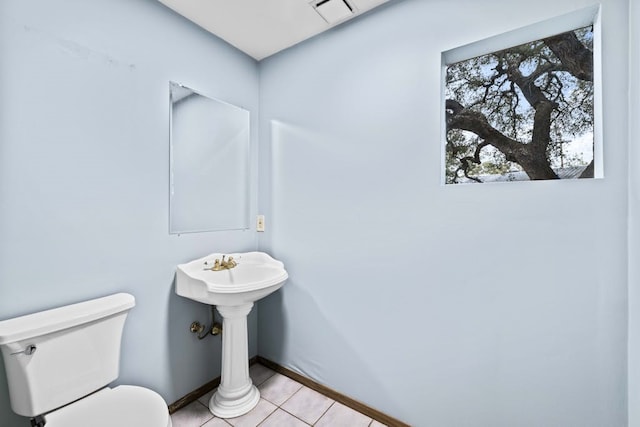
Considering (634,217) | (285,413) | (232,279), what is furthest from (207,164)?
(634,217)

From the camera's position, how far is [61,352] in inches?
43.0

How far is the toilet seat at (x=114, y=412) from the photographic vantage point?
102 cm

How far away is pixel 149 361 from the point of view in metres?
1.50

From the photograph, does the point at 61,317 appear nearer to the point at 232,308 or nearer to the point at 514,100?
the point at 232,308

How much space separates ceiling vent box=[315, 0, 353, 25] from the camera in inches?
58.9

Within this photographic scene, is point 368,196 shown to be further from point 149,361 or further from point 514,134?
point 149,361

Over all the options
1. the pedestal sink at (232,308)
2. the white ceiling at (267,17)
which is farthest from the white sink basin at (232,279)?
the white ceiling at (267,17)

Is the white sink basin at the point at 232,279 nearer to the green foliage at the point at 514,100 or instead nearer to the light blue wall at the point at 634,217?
the green foliage at the point at 514,100

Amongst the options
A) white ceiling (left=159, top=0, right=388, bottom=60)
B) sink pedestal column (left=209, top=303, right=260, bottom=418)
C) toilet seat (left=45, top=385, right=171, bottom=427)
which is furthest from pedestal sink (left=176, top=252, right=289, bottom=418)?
white ceiling (left=159, top=0, right=388, bottom=60)

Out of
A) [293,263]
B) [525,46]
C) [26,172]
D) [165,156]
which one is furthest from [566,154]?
[26,172]

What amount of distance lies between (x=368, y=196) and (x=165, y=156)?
46.3 inches

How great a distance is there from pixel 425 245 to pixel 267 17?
1573 mm

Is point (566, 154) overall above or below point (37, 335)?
above

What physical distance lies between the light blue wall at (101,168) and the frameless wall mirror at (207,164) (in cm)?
6
